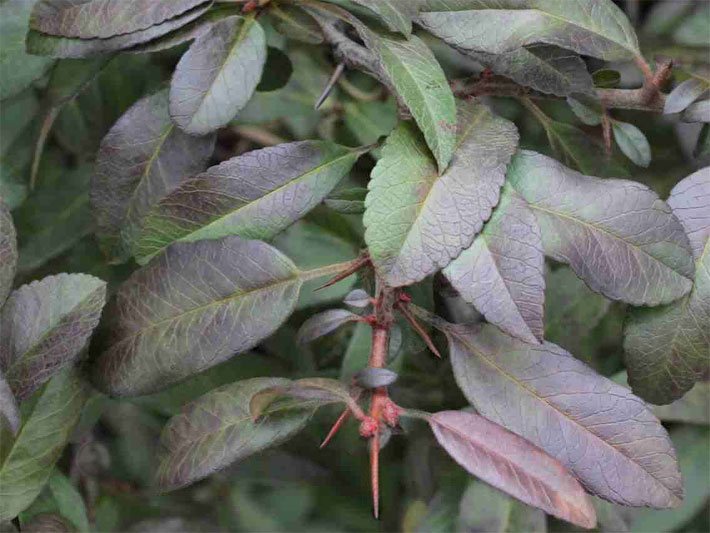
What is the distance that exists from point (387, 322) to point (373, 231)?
7 cm

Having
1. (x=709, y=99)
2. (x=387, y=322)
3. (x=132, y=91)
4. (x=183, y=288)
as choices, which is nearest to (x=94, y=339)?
(x=183, y=288)

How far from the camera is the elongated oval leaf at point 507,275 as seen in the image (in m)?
0.58

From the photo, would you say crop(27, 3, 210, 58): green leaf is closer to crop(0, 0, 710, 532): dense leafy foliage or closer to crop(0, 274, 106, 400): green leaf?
crop(0, 0, 710, 532): dense leafy foliage

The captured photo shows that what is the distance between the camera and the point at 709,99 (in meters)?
0.69

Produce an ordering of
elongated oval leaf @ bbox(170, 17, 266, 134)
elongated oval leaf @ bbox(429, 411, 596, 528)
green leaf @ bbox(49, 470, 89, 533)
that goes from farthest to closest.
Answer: green leaf @ bbox(49, 470, 89, 533)
elongated oval leaf @ bbox(170, 17, 266, 134)
elongated oval leaf @ bbox(429, 411, 596, 528)

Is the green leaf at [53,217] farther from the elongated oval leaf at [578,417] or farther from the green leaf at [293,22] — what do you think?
the elongated oval leaf at [578,417]

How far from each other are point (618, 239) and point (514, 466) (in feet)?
0.52

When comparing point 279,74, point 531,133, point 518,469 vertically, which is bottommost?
point 531,133

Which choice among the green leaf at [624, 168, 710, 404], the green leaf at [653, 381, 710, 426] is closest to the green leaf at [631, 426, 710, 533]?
the green leaf at [653, 381, 710, 426]

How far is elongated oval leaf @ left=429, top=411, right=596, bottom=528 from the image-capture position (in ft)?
1.85

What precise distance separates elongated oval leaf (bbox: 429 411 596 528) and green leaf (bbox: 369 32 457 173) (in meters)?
0.16

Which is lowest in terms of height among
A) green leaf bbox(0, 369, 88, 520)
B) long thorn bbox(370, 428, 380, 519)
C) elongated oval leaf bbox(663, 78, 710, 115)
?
green leaf bbox(0, 369, 88, 520)

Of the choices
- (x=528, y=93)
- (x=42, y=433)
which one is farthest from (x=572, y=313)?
(x=42, y=433)

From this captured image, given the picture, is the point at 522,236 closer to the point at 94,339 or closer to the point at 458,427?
the point at 458,427
